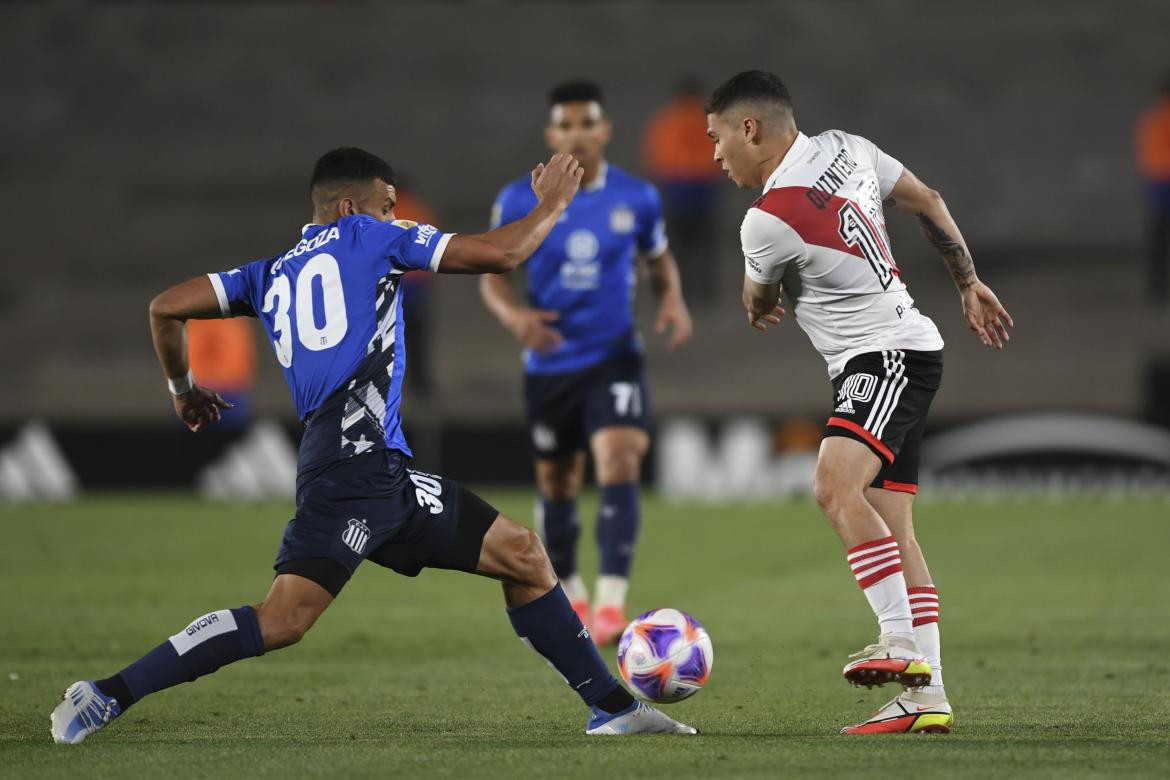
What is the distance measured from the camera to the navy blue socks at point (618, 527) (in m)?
8.40

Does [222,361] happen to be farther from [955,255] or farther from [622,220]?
[955,255]

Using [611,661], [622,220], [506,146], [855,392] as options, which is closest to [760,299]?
[855,392]

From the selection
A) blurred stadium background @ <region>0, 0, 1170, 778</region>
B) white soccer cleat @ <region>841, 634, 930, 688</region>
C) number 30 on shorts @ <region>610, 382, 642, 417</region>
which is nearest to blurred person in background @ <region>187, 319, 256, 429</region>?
blurred stadium background @ <region>0, 0, 1170, 778</region>

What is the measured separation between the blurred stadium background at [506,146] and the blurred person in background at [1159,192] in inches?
19.5

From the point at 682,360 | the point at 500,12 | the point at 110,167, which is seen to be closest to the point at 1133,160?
the point at 682,360

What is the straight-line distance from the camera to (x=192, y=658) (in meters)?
5.08

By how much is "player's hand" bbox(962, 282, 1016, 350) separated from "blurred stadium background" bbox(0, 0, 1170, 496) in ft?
50.7

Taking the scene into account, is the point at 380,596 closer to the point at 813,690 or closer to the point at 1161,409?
the point at 813,690

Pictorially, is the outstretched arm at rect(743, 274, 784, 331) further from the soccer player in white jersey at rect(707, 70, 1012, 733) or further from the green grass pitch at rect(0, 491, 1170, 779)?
the green grass pitch at rect(0, 491, 1170, 779)

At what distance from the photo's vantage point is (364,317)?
536cm

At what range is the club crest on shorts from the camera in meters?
5.17

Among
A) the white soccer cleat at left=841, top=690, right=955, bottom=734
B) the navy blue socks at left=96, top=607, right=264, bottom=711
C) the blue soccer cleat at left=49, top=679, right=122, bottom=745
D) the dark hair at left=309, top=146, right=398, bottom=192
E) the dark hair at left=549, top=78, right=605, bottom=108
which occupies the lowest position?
the white soccer cleat at left=841, top=690, right=955, bottom=734

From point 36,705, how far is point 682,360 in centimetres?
1713

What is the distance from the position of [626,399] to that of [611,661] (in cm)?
Result: 152
